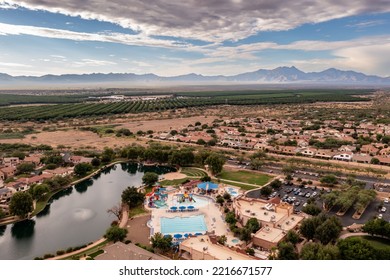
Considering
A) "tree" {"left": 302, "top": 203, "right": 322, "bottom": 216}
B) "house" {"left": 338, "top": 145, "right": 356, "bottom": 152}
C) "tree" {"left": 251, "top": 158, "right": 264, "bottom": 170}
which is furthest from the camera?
"house" {"left": 338, "top": 145, "right": 356, "bottom": 152}

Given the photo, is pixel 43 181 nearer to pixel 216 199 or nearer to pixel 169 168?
pixel 169 168

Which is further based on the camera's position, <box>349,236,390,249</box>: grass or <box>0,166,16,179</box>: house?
<box>0,166,16,179</box>: house

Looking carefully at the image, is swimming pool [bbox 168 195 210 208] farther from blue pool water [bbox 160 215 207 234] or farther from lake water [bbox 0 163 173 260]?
lake water [bbox 0 163 173 260]

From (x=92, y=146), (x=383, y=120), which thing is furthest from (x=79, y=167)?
(x=383, y=120)

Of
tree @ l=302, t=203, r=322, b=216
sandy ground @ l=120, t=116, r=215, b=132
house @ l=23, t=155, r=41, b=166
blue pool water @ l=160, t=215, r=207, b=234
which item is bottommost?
blue pool water @ l=160, t=215, r=207, b=234

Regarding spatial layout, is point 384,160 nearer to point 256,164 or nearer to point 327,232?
point 256,164

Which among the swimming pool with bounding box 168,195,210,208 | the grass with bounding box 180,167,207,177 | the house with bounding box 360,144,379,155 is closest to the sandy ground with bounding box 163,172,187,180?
the grass with bounding box 180,167,207,177

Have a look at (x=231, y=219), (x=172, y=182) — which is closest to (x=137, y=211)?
(x=172, y=182)
